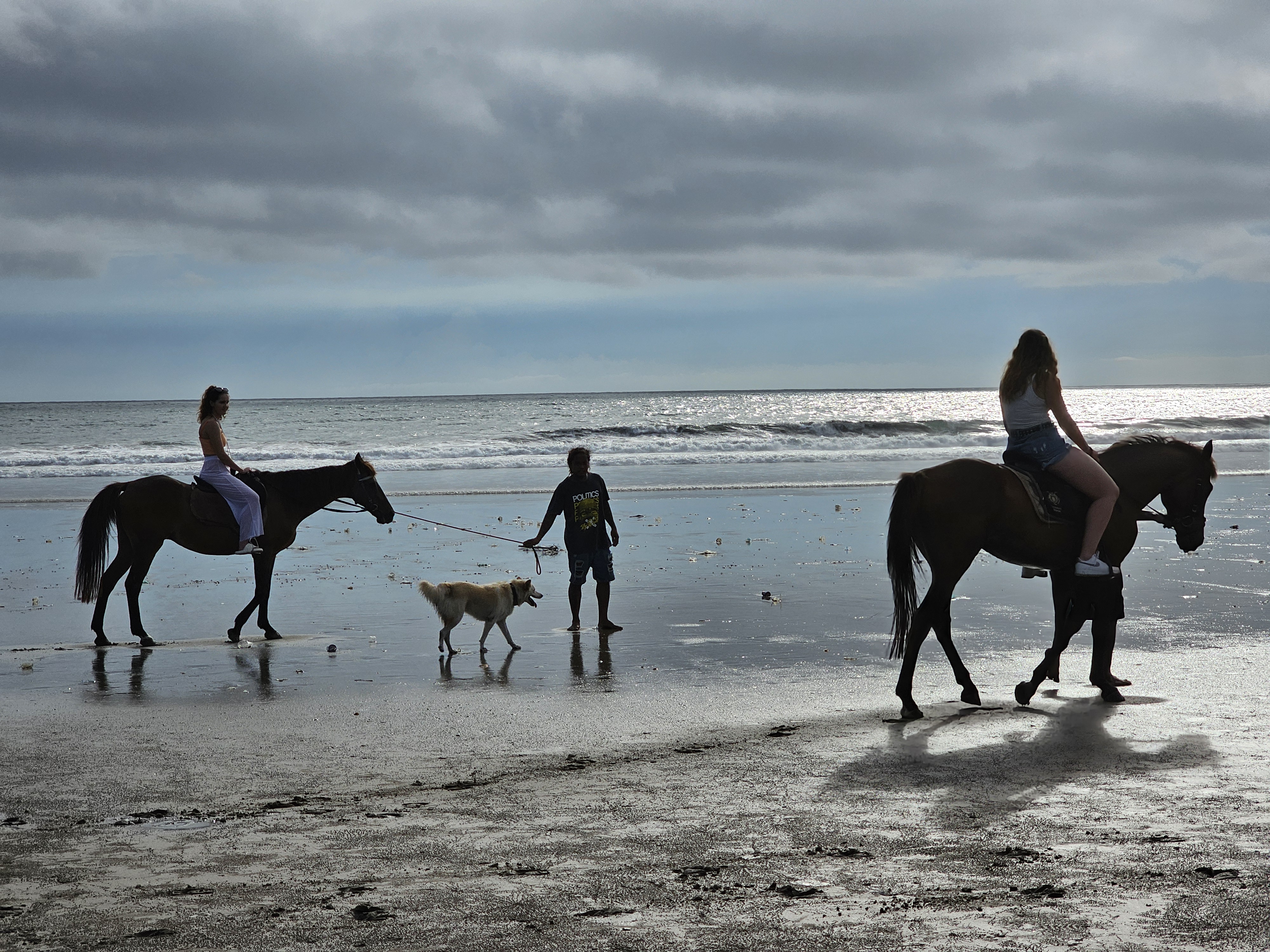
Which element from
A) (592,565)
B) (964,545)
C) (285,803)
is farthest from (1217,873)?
(592,565)

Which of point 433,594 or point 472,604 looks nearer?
point 433,594

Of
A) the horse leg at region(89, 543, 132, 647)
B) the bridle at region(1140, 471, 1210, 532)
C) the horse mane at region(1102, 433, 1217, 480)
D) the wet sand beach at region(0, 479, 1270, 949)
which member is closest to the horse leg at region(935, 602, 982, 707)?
the wet sand beach at region(0, 479, 1270, 949)

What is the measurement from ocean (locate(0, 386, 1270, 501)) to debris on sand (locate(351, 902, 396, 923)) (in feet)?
55.5

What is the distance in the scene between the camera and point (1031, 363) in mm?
7137

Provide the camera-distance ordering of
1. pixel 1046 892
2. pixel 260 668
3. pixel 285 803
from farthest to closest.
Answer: pixel 260 668 → pixel 285 803 → pixel 1046 892

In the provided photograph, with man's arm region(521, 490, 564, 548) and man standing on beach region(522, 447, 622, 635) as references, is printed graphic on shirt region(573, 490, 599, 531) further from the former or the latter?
man's arm region(521, 490, 564, 548)

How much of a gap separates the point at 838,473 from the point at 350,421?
57.4m

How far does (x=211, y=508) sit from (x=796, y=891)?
8105 mm

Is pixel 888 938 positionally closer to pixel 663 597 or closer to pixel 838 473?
pixel 663 597

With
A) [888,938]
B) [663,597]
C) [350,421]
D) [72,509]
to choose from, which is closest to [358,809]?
[888,938]

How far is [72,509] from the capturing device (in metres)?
22.2

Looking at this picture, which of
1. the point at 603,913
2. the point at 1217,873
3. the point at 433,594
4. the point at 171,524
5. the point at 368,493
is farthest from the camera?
the point at 368,493

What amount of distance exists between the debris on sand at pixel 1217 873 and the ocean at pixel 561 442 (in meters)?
15.2

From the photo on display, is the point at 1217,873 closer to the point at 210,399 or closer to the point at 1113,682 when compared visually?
the point at 1113,682
